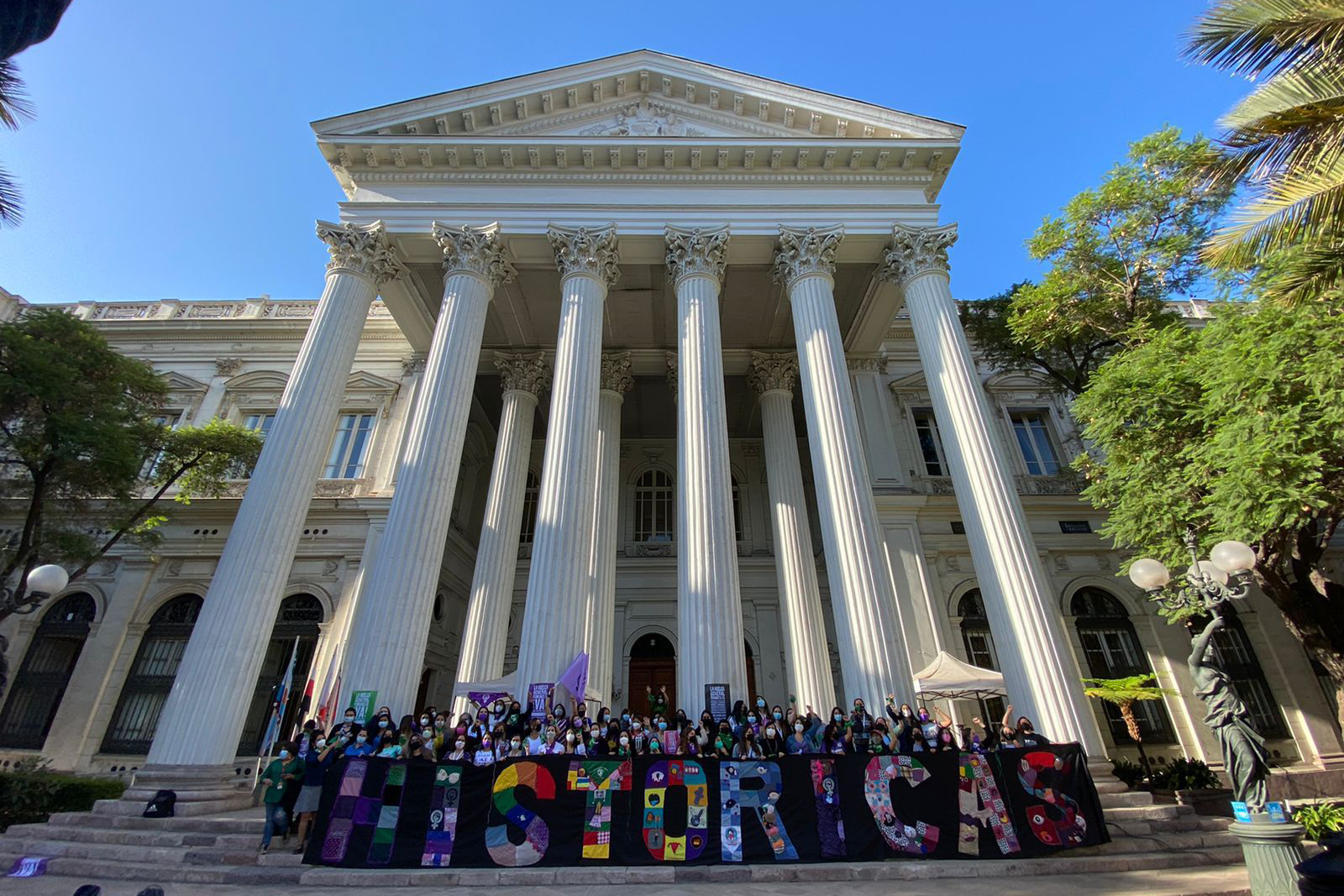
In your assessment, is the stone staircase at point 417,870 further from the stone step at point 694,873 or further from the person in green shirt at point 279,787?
the person in green shirt at point 279,787

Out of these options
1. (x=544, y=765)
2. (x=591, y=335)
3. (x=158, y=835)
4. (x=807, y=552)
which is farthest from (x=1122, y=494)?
(x=158, y=835)

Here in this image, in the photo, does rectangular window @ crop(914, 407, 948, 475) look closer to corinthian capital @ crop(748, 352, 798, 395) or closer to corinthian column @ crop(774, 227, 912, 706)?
corinthian capital @ crop(748, 352, 798, 395)

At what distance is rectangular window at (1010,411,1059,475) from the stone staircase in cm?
1285

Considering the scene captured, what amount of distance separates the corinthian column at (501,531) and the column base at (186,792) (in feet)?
12.5

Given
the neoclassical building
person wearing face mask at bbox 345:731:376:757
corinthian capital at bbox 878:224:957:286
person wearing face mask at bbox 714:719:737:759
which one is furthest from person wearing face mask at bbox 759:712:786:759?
corinthian capital at bbox 878:224:957:286

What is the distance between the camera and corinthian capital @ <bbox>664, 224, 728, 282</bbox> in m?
14.8

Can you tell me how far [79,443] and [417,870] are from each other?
1253 centimetres

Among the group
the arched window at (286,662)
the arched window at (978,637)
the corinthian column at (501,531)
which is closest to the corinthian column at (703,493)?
the corinthian column at (501,531)

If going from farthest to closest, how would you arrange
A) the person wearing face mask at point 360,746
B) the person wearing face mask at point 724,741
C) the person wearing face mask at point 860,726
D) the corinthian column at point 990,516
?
1. the corinthian column at point 990,516
2. the person wearing face mask at point 860,726
3. the person wearing face mask at point 724,741
4. the person wearing face mask at point 360,746

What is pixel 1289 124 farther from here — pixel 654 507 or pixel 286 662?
pixel 286 662

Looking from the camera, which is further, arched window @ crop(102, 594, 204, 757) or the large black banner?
arched window @ crop(102, 594, 204, 757)

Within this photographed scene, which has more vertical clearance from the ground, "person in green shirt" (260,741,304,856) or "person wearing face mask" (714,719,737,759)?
"person wearing face mask" (714,719,737,759)

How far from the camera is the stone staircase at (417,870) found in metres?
6.43

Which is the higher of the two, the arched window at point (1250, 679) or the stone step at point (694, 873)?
the arched window at point (1250, 679)
